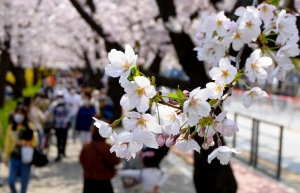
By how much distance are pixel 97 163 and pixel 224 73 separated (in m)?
3.93

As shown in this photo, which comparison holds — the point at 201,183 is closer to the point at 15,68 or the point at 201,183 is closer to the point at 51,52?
the point at 15,68

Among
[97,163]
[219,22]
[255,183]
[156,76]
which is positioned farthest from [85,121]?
[219,22]

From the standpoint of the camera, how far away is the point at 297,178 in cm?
965

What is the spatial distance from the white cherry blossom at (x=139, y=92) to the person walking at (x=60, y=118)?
8.94 meters

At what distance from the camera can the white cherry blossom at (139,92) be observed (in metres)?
1.93

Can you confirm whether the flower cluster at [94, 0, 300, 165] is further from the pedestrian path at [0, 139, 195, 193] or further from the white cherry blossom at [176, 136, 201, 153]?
the pedestrian path at [0, 139, 195, 193]

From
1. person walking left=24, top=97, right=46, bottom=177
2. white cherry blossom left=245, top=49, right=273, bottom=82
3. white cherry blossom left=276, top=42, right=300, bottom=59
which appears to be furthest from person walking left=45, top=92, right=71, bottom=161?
white cherry blossom left=245, top=49, right=273, bottom=82

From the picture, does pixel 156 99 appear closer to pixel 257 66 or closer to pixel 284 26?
pixel 257 66

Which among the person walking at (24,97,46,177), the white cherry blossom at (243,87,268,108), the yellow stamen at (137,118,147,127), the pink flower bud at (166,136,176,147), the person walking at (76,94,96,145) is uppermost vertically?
the yellow stamen at (137,118,147,127)

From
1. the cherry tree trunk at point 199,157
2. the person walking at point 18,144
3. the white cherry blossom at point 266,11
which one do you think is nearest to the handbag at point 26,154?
the person walking at point 18,144

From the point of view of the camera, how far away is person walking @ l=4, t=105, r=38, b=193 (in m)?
7.07

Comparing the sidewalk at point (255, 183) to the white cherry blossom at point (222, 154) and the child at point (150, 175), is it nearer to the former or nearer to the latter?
the child at point (150, 175)

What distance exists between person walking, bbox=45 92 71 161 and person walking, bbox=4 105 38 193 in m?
3.38

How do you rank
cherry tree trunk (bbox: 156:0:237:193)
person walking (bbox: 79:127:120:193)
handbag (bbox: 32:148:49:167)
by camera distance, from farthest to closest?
handbag (bbox: 32:148:49:167), person walking (bbox: 79:127:120:193), cherry tree trunk (bbox: 156:0:237:193)
